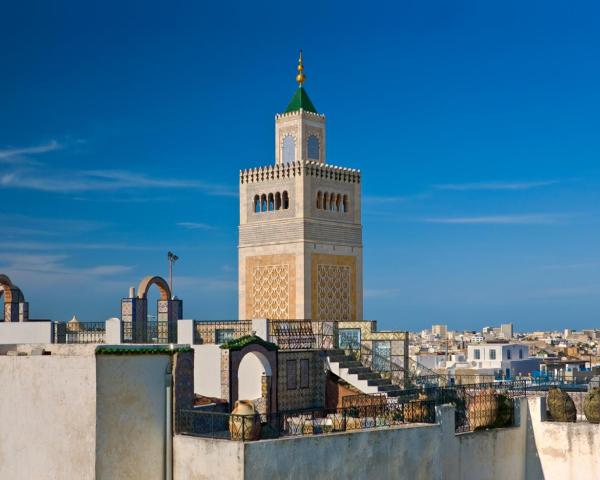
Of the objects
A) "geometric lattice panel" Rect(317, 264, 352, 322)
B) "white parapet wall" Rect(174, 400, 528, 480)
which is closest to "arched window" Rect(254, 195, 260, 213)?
"geometric lattice panel" Rect(317, 264, 352, 322)

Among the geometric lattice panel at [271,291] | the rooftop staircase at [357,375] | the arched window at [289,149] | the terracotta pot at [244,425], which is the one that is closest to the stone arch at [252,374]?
the rooftop staircase at [357,375]

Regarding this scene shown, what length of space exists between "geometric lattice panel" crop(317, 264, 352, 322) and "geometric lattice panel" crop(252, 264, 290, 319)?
1035mm

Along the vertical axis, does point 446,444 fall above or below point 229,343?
below

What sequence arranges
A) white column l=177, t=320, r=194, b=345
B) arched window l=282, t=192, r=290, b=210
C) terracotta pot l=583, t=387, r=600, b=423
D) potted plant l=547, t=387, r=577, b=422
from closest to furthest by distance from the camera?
terracotta pot l=583, t=387, r=600, b=423 < potted plant l=547, t=387, r=577, b=422 < white column l=177, t=320, r=194, b=345 < arched window l=282, t=192, r=290, b=210

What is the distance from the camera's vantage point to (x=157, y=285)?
28172mm

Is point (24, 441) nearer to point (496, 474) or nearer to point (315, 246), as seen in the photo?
point (496, 474)

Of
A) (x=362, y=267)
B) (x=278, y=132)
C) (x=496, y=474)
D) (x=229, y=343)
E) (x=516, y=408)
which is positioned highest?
(x=278, y=132)

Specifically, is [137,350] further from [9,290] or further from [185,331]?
[9,290]

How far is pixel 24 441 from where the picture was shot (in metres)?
17.4

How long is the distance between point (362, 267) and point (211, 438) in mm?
15441

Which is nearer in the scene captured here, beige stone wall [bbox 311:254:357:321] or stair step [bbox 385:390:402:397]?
stair step [bbox 385:390:402:397]

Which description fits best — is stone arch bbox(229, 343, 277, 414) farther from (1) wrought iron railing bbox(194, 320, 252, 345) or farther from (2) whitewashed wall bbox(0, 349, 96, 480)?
(2) whitewashed wall bbox(0, 349, 96, 480)

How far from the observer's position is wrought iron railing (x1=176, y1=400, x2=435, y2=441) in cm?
1653

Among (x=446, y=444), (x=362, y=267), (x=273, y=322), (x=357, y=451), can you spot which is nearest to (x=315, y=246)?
(x=362, y=267)
